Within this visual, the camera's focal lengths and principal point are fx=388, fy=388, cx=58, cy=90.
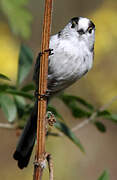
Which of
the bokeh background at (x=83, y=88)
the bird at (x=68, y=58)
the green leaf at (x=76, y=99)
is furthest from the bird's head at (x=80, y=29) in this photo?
the green leaf at (x=76, y=99)

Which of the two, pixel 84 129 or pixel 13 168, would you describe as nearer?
pixel 13 168

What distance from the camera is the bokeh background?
2814mm

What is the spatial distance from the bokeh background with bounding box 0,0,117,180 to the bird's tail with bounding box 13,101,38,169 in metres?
0.43

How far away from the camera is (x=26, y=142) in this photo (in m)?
2.07

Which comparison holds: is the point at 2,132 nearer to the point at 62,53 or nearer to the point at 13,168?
the point at 13,168

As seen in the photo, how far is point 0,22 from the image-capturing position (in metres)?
2.95

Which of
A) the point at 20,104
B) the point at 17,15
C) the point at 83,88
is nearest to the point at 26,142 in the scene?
the point at 20,104

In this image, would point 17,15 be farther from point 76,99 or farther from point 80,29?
point 76,99

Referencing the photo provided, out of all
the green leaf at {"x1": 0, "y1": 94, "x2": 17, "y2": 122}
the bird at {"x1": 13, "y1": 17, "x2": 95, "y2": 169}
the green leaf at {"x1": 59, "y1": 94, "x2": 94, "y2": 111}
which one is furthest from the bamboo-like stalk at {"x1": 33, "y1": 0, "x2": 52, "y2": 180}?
the bird at {"x1": 13, "y1": 17, "x2": 95, "y2": 169}

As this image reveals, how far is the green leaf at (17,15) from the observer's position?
5.92ft

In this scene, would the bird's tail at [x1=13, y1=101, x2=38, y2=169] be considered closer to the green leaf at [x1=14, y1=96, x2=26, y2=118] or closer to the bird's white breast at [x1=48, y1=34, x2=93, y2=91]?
the green leaf at [x1=14, y1=96, x2=26, y2=118]

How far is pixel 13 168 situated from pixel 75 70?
159 cm

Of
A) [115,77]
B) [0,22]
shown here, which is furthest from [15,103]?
[115,77]

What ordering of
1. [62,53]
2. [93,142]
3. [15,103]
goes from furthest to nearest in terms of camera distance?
[93,142] → [62,53] → [15,103]
